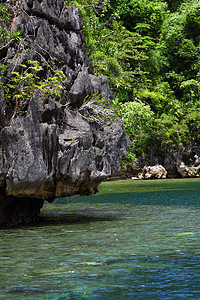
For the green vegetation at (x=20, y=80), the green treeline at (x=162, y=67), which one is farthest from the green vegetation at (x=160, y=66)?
the green vegetation at (x=20, y=80)

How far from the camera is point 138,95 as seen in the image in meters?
46.9

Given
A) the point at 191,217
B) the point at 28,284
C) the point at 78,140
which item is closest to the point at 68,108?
the point at 78,140

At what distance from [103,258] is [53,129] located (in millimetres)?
5287

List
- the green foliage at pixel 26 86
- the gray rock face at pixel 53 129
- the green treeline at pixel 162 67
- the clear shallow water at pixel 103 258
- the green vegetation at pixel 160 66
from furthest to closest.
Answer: the green treeline at pixel 162 67, the green vegetation at pixel 160 66, the green foliage at pixel 26 86, the gray rock face at pixel 53 129, the clear shallow water at pixel 103 258

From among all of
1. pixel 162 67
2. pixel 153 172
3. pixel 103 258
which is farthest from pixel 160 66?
pixel 103 258

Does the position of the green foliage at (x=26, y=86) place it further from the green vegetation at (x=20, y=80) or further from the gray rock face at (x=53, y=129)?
the gray rock face at (x=53, y=129)

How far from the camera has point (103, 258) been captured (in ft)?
32.4

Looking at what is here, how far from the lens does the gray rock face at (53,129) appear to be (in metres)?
13.3

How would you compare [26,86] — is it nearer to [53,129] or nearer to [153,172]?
[53,129]

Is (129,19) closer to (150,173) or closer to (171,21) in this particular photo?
(171,21)

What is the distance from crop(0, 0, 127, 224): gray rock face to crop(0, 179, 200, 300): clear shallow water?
135 centimetres

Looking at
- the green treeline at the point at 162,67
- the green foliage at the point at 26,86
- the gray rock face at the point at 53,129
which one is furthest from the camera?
the green treeline at the point at 162,67

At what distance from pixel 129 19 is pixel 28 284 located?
47.6m

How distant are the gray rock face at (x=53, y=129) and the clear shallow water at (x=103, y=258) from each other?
4.43 feet
